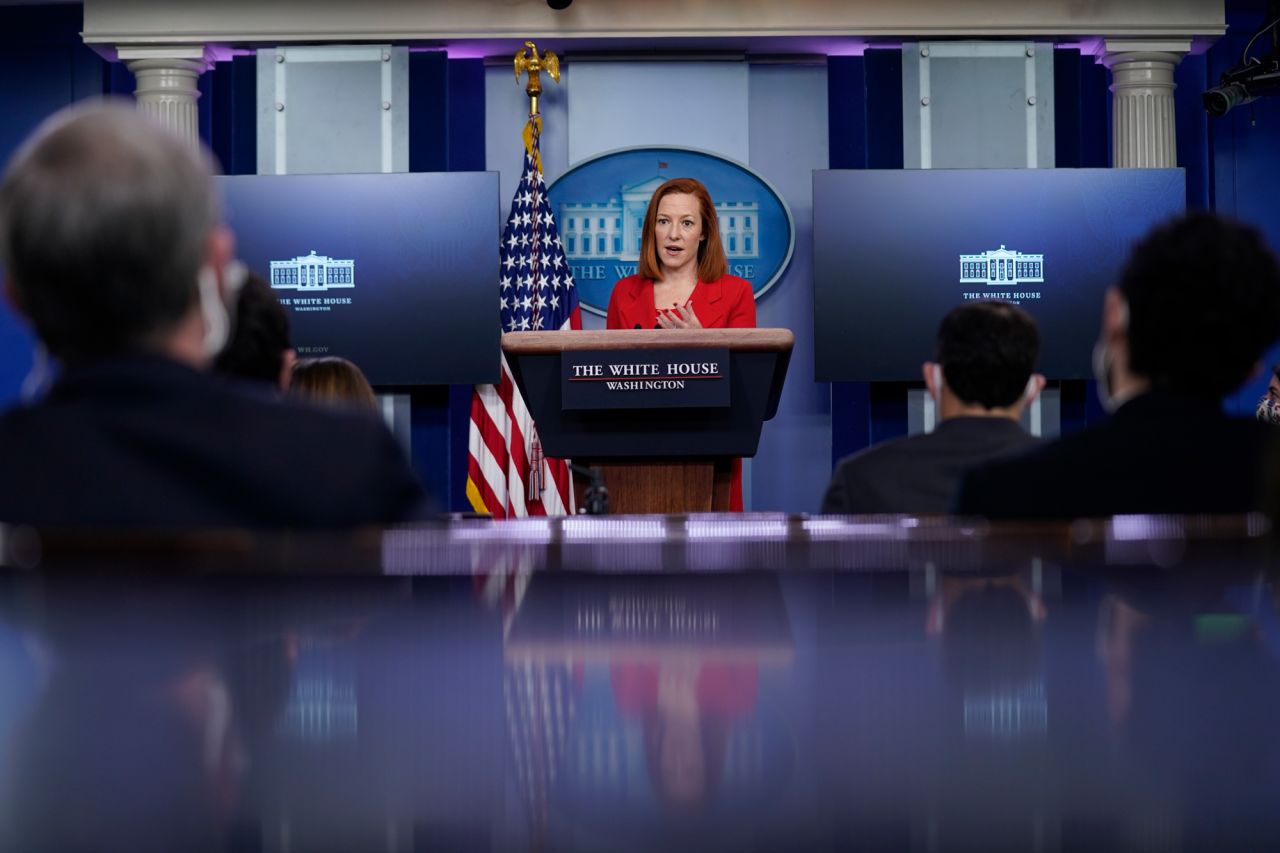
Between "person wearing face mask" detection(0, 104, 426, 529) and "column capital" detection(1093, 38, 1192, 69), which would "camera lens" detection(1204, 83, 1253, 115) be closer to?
"column capital" detection(1093, 38, 1192, 69)

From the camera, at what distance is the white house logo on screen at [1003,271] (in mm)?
5688

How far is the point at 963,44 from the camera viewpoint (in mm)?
6117

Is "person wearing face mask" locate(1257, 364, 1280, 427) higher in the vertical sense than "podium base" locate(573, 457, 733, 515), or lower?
higher

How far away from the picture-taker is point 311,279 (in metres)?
5.72

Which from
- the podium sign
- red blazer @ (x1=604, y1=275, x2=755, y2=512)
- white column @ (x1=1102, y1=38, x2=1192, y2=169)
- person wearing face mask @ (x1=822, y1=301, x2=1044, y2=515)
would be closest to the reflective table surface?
person wearing face mask @ (x1=822, y1=301, x2=1044, y2=515)

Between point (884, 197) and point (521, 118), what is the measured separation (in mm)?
1776

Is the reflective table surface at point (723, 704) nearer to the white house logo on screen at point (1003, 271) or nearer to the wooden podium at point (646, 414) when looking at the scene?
the wooden podium at point (646, 414)

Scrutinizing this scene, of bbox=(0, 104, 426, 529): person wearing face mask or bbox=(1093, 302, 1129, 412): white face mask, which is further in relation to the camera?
bbox=(1093, 302, 1129, 412): white face mask

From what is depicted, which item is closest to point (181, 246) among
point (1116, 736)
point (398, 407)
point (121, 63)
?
point (1116, 736)

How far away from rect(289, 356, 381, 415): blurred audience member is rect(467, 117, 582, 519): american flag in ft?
8.66

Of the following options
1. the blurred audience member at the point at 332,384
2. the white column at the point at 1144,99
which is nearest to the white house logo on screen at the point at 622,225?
the white column at the point at 1144,99

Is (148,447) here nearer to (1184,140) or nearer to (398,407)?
(398,407)

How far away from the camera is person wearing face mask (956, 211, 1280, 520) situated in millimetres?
867

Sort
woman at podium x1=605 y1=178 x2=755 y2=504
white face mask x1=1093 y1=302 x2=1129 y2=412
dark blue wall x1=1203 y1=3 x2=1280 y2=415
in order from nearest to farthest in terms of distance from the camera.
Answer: white face mask x1=1093 y1=302 x2=1129 y2=412, woman at podium x1=605 y1=178 x2=755 y2=504, dark blue wall x1=1203 y1=3 x2=1280 y2=415
